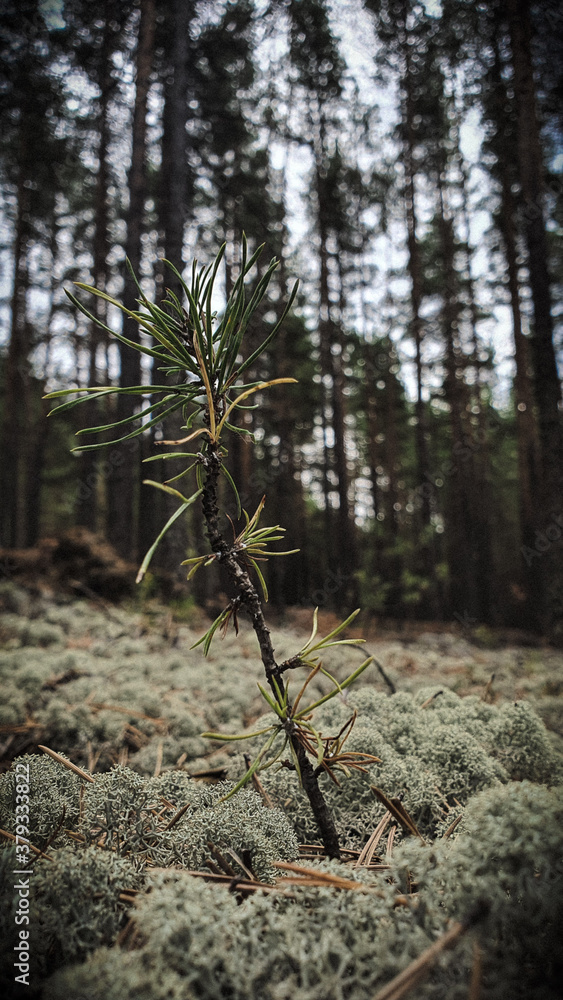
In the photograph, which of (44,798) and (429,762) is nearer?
(44,798)

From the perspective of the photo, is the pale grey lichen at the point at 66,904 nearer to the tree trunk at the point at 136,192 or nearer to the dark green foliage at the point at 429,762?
the dark green foliage at the point at 429,762

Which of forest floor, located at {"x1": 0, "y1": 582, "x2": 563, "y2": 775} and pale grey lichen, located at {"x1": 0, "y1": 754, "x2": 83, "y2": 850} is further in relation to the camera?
forest floor, located at {"x1": 0, "y1": 582, "x2": 563, "y2": 775}

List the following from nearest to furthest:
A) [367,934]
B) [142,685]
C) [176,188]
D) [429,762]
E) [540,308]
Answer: [367,934]
[429,762]
[142,685]
[176,188]
[540,308]

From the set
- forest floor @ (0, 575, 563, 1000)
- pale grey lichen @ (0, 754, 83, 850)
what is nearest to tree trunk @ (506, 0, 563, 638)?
forest floor @ (0, 575, 563, 1000)

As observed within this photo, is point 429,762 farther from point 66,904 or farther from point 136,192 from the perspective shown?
point 136,192

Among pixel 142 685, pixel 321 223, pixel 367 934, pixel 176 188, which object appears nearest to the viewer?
pixel 367 934

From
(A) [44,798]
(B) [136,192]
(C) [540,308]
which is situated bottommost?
(A) [44,798]

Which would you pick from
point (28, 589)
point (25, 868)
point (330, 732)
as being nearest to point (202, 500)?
point (25, 868)

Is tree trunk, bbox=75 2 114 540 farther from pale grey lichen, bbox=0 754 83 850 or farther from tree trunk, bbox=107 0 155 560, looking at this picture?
pale grey lichen, bbox=0 754 83 850

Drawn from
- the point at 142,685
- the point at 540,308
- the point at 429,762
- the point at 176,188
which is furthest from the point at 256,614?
the point at 540,308

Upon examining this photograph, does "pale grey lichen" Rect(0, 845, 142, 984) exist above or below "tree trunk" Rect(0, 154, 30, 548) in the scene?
below

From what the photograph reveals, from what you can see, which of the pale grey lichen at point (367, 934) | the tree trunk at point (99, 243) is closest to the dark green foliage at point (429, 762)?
the pale grey lichen at point (367, 934)

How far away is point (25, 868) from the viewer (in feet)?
2.47

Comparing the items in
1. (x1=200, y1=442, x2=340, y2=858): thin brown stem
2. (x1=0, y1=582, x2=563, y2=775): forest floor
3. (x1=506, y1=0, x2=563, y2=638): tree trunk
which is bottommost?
(x1=0, y1=582, x2=563, y2=775): forest floor
